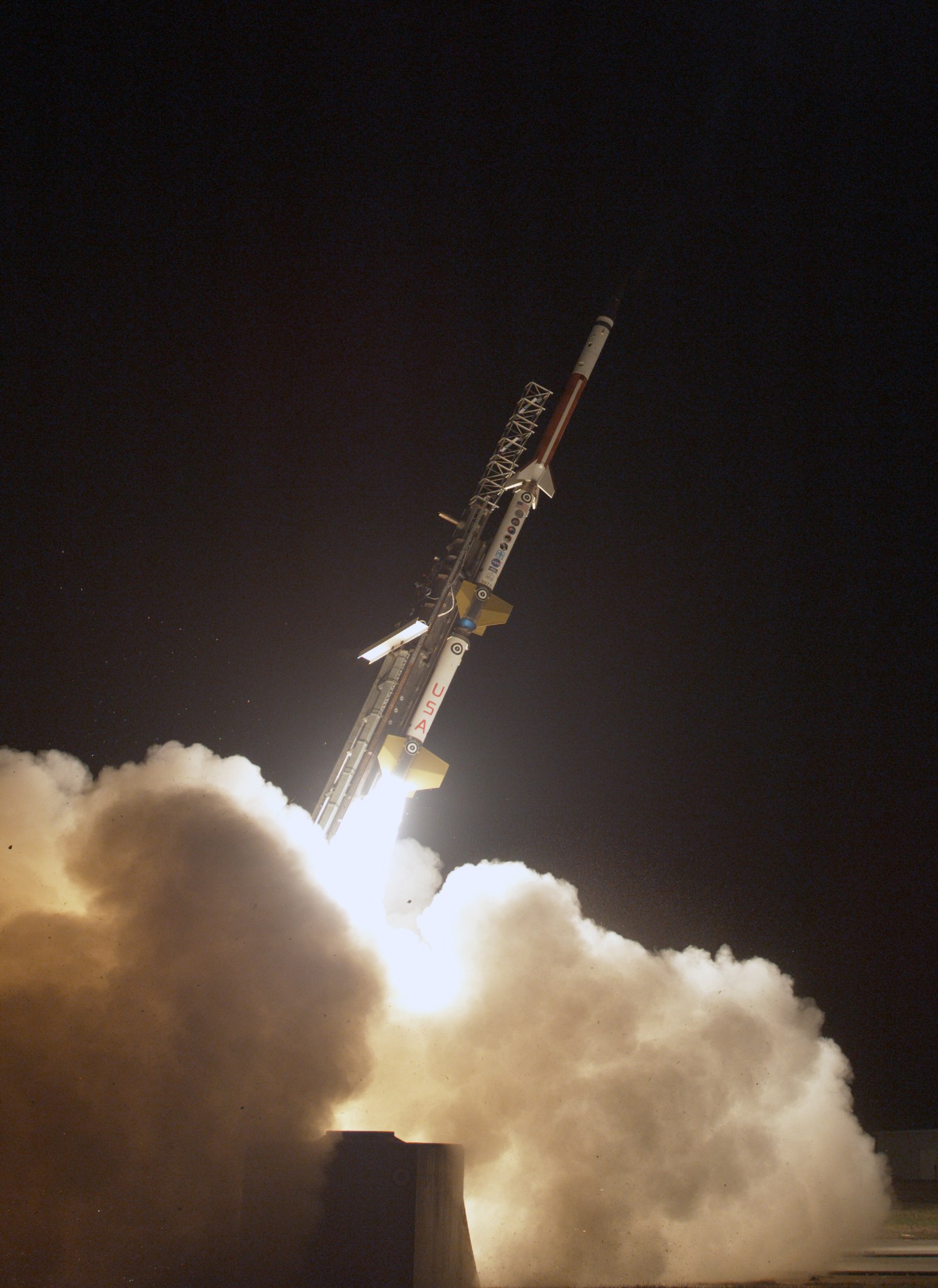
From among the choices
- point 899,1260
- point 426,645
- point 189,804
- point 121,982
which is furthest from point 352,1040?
point 899,1260

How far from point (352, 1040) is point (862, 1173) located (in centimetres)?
930

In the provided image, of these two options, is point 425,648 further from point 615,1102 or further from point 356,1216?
point 356,1216

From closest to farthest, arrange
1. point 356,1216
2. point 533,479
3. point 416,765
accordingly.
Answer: point 356,1216 < point 416,765 < point 533,479

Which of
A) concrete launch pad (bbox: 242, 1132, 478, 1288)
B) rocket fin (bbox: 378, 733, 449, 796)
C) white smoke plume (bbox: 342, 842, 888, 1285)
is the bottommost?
concrete launch pad (bbox: 242, 1132, 478, 1288)

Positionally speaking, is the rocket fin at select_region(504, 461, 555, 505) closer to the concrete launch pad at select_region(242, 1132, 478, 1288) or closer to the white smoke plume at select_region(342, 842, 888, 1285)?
the white smoke plume at select_region(342, 842, 888, 1285)

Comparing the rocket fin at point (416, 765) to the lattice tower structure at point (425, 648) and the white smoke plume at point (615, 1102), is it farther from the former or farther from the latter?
the white smoke plume at point (615, 1102)

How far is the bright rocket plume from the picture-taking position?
11.1 meters

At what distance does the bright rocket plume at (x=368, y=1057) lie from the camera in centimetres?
1115

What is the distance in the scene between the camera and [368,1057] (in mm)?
12758

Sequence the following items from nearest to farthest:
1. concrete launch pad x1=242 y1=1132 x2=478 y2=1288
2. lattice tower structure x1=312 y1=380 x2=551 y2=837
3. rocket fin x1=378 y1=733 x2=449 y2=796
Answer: concrete launch pad x1=242 y1=1132 x2=478 y2=1288 < rocket fin x1=378 y1=733 x2=449 y2=796 < lattice tower structure x1=312 y1=380 x2=551 y2=837

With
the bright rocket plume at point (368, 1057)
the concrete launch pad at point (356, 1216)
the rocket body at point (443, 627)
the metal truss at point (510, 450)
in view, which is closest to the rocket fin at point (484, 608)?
the rocket body at point (443, 627)

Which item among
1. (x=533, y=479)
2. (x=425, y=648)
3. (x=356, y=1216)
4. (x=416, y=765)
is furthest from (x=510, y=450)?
(x=356, y=1216)

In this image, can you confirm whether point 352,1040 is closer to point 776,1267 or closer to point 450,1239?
point 450,1239

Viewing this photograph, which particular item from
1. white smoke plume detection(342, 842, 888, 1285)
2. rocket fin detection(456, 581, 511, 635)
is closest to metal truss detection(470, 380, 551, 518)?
rocket fin detection(456, 581, 511, 635)
